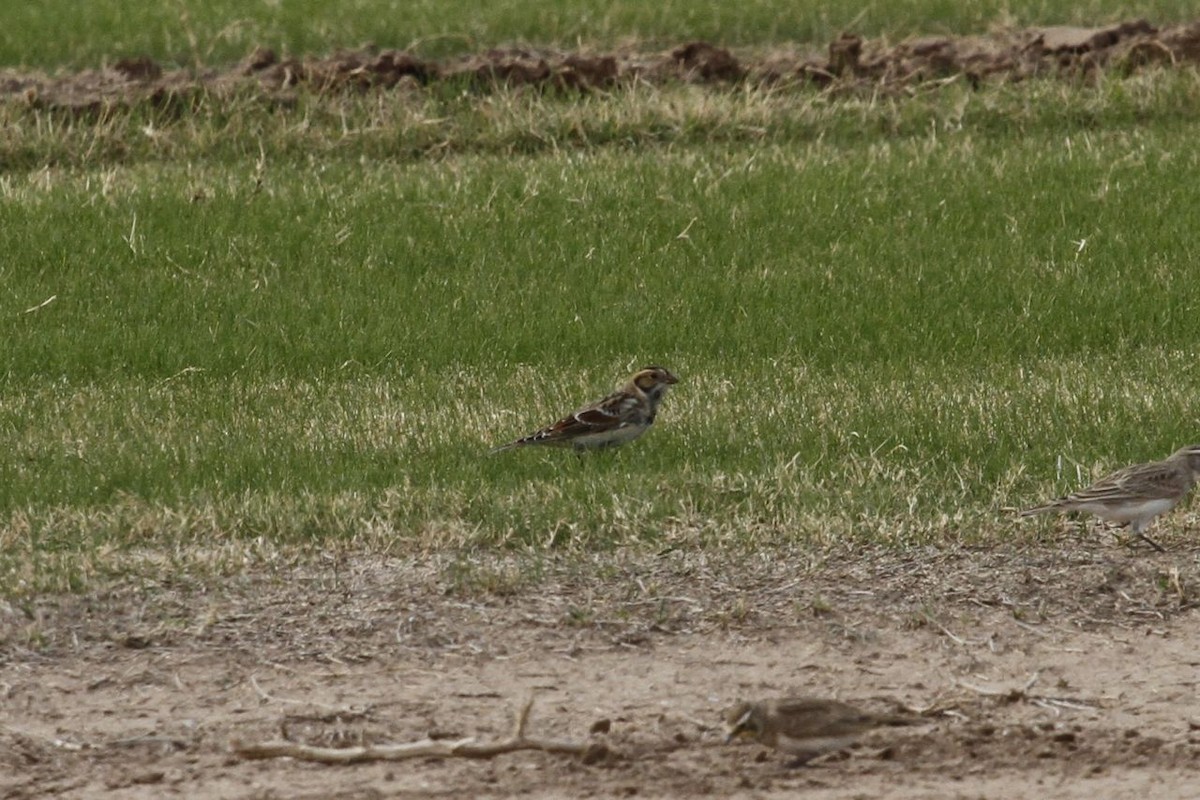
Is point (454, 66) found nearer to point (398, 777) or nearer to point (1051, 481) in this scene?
point (1051, 481)

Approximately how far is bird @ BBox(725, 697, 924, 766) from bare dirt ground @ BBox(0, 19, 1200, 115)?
42.3ft

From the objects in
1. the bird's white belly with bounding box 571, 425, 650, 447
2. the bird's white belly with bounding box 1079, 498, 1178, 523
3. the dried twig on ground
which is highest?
the dried twig on ground

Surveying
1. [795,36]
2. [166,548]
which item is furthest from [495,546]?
[795,36]

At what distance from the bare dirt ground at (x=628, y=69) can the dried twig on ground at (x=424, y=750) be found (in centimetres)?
1255

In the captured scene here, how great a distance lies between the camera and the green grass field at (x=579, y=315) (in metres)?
10.3

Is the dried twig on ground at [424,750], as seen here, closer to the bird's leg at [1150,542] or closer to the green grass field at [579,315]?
the green grass field at [579,315]

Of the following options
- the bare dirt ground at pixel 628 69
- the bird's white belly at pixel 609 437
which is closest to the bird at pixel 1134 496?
the bird's white belly at pixel 609 437

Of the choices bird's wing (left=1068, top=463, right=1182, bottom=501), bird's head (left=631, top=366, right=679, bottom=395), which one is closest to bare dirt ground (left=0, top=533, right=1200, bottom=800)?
bird's wing (left=1068, top=463, right=1182, bottom=501)

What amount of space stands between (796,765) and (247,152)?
12332mm

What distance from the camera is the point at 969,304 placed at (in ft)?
48.4

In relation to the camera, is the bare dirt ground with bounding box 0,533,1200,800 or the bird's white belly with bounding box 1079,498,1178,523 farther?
the bird's white belly with bounding box 1079,498,1178,523

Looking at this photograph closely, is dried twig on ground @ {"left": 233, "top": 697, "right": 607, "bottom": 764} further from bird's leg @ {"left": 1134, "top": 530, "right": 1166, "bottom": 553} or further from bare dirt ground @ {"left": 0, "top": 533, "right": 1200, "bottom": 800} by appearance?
bird's leg @ {"left": 1134, "top": 530, "right": 1166, "bottom": 553}

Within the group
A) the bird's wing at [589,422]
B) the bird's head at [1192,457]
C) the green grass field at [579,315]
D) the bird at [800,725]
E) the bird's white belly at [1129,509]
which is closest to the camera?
the bird at [800,725]

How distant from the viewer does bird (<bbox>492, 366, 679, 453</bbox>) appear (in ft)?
36.9
